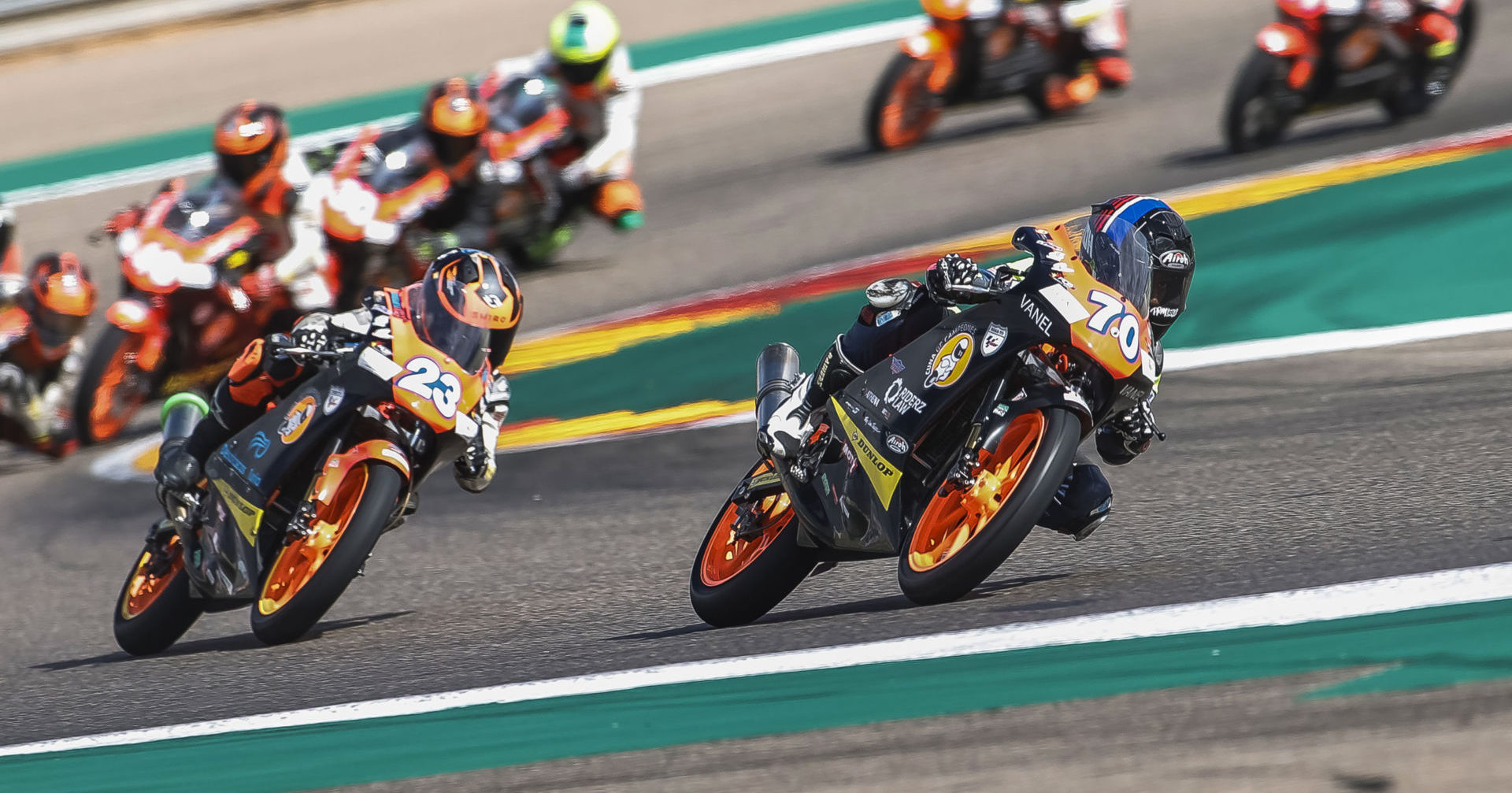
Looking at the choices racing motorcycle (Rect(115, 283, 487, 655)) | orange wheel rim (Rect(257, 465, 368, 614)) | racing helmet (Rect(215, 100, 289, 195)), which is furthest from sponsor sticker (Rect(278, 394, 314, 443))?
racing helmet (Rect(215, 100, 289, 195))

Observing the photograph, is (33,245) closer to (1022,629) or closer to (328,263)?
(328,263)

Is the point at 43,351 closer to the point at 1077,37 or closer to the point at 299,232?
the point at 299,232

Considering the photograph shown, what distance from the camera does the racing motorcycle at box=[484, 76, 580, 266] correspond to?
12.8 m

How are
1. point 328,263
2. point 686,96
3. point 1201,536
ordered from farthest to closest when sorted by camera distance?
point 686,96 < point 328,263 < point 1201,536

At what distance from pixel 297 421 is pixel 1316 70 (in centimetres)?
897

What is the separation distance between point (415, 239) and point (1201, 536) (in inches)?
292

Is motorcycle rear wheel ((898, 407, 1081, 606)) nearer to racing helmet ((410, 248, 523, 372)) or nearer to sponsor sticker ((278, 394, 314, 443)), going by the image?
racing helmet ((410, 248, 523, 372))

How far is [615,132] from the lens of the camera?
1338 centimetres

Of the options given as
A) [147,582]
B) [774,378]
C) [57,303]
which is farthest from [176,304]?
[774,378]

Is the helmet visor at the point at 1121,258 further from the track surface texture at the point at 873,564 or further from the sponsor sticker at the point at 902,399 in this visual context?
the track surface texture at the point at 873,564

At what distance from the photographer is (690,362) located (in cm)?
1048

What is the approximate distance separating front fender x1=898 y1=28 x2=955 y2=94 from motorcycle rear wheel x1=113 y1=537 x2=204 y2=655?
28.1 feet

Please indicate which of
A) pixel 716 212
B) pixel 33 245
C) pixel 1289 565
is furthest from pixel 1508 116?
pixel 33 245

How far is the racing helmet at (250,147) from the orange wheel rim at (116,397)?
3.93 ft
